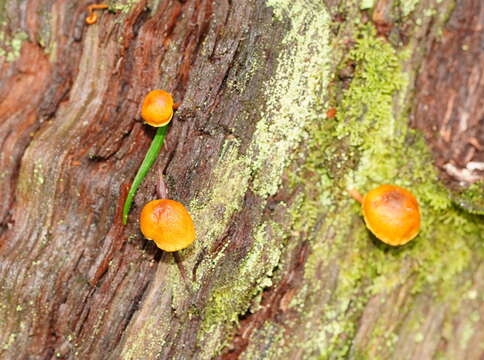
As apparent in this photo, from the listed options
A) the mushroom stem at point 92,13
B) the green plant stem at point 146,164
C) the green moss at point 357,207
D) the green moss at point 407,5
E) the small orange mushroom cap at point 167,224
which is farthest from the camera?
the mushroom stem at point 92,13

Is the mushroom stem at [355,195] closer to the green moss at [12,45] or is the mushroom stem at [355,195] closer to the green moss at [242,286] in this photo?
the green moss at [242,286]

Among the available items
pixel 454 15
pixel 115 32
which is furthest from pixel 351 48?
pixel 115 32

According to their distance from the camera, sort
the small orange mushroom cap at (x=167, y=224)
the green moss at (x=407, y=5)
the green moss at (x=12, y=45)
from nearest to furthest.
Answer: the small orange mushroom cap at (x=167, y=224)
the green moss at (x=407, y=5)
the green moss at (x=12, y=45)

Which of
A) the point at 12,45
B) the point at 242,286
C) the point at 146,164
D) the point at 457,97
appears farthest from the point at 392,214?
the point at 12,45

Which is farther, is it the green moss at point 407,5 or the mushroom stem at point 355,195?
the mushroom stem at point 355,195

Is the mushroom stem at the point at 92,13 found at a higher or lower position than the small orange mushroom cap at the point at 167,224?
higher

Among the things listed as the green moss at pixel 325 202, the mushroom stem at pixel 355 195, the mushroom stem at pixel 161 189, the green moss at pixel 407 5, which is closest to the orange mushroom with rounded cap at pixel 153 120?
the mushroom stem at pixel 161 189

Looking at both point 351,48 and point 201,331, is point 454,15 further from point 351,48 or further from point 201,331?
point 201,331

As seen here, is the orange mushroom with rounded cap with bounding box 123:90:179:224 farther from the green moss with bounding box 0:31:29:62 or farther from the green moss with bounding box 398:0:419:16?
the green moss with bounding box 398:0:419:16
